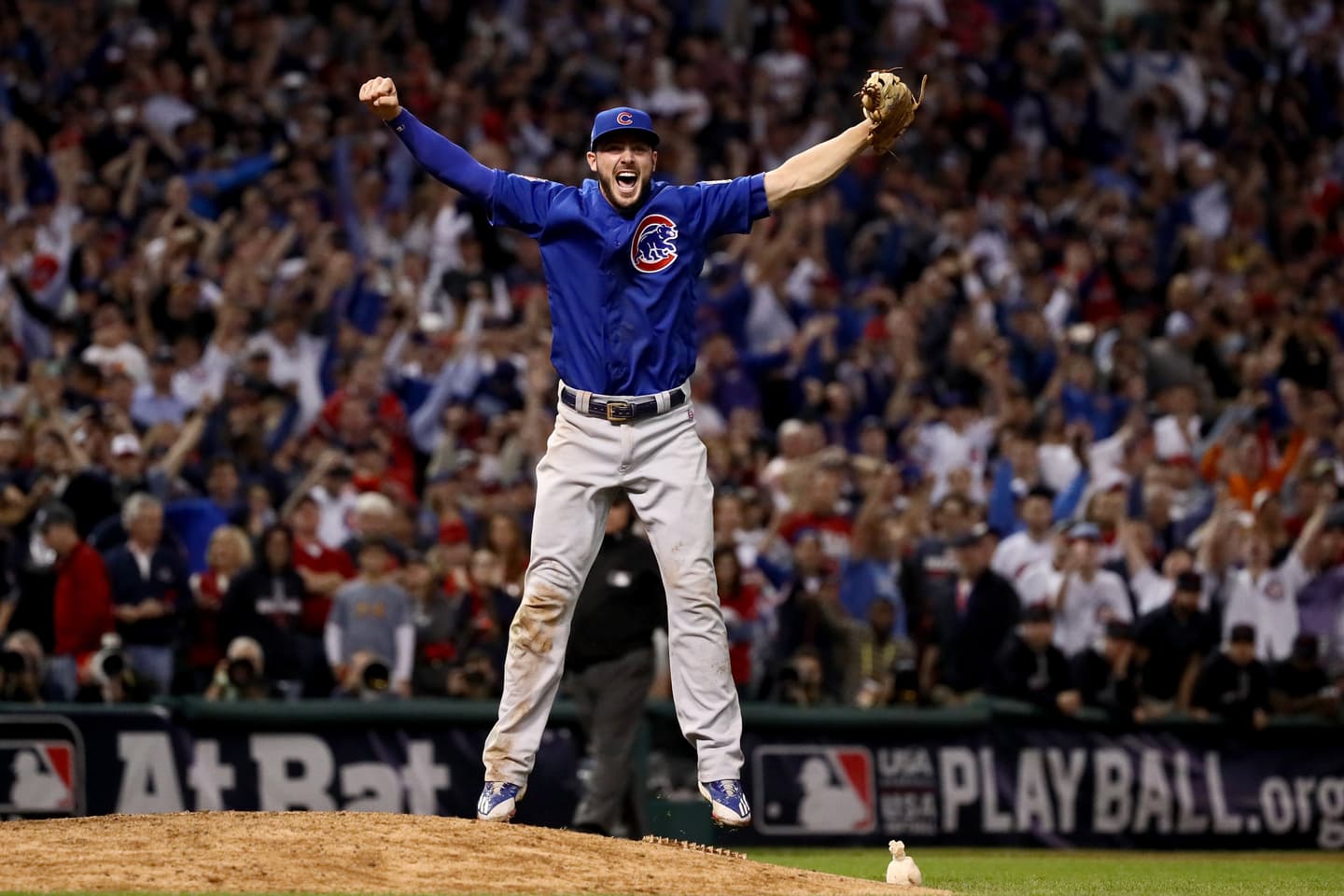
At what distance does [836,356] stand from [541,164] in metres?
3.54

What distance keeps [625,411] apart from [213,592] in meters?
6.19

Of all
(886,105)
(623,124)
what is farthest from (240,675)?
(886,105)

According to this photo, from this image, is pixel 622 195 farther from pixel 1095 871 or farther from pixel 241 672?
pixel 241 672

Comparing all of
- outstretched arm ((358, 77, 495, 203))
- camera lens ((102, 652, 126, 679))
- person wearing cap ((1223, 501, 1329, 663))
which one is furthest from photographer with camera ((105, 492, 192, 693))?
person wearing cap ((1223, 501, 1329, 663))

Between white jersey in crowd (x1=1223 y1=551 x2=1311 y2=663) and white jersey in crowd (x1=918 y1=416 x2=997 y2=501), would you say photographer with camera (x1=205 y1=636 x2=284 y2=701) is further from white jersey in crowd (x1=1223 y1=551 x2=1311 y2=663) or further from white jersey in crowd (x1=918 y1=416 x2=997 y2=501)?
white jersey in crowd (x1=1223 y1=551 x2=1311 y2=663)

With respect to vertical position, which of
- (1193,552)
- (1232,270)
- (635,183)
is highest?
(1232,270)

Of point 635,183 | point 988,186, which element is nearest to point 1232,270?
point 988,186

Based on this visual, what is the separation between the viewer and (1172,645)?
15023mm

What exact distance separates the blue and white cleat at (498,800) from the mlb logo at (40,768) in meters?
5.05

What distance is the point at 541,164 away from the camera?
20125 millimetres

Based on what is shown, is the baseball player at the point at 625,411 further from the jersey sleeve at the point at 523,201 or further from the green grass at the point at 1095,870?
the green grass at the point at 1095,870

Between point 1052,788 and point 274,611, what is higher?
point 274,611

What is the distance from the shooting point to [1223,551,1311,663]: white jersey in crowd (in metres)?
15.5

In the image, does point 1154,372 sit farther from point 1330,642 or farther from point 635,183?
point 635,183
